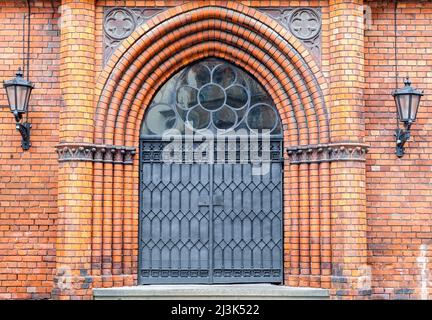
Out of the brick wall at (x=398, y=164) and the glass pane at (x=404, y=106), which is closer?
the glass pane at (x=404, y=106)

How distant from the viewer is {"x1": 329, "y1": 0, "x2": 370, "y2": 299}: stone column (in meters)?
8.51

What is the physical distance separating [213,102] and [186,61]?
2.08 feet

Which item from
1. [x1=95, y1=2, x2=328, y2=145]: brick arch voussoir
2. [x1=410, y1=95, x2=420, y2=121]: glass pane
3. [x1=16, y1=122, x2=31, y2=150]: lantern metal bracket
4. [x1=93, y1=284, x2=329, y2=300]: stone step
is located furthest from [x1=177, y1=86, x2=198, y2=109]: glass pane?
[x1=410, y1=95, x2=420, y2=121]: glass pane

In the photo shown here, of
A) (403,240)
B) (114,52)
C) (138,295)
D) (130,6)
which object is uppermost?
(130,6)

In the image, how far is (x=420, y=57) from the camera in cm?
916

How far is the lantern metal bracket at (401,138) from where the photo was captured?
8.80 meters

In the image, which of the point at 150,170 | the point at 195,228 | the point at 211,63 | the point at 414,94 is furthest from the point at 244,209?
the point at 414,94

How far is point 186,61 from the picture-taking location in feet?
30.3

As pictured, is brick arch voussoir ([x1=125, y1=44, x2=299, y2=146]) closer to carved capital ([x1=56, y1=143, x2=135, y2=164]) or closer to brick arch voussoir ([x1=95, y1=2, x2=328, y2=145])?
carved capital ([x1=56, y1=143, x2=135, y2=164])

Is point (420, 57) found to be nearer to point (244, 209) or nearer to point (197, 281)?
point (244, 209)

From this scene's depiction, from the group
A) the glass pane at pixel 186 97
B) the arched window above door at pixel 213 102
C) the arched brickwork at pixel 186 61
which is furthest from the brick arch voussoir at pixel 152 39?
the glass pane at pixel 186 97

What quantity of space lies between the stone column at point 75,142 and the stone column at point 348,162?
2.95 meters

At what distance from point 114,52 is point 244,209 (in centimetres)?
257

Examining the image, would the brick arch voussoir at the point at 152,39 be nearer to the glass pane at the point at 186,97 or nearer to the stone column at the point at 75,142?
the stone column at the point at 75,142
